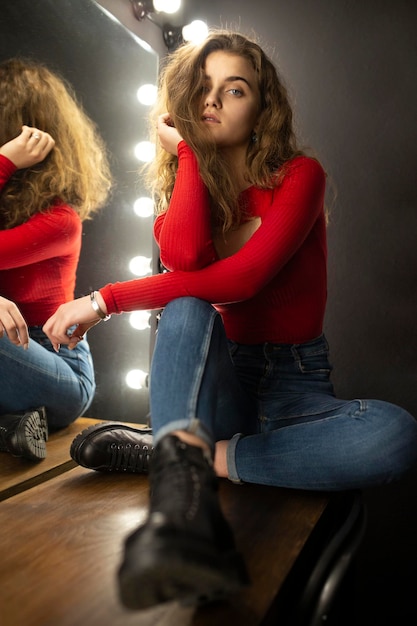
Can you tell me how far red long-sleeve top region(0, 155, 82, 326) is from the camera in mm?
1292

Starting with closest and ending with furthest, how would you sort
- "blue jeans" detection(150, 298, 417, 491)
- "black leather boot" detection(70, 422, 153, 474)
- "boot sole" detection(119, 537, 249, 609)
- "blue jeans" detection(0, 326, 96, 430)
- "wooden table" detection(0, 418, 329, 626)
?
"boot sole" detection(119, 537, 249, 609) → "wooden table" detection(0, 418, 329, 626) → "blue jeans" detection(150, 298, 417, 491) → "black leather boot" detection(70, 422, 153, 474) → "blue jeans" detection(0, 326, 96, 430)

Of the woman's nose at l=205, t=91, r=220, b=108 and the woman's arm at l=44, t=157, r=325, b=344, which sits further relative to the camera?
the woman's nose at l=205, t=91, r=220, b=108

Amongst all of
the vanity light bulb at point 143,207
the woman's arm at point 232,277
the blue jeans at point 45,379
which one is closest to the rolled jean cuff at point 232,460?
the woman's arm at point 232,277

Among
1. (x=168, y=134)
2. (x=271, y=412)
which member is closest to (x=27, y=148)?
(x=168, y=134)

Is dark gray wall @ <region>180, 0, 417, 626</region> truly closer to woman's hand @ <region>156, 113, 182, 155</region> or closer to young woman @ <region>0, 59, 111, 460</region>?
woman's hand @ <region>156, 113, 182, 155</region>

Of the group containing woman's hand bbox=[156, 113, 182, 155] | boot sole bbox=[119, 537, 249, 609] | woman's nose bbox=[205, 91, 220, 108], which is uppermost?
woman's nose bbox=[205, 91, 220, 108]

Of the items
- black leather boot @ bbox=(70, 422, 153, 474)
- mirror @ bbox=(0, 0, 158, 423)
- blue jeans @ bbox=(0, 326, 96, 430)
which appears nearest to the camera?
black leather boot @ bbox=(70, 422, 153, 474)

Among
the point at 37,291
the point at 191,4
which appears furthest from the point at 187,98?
the point at 191,4

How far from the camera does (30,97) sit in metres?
1.40

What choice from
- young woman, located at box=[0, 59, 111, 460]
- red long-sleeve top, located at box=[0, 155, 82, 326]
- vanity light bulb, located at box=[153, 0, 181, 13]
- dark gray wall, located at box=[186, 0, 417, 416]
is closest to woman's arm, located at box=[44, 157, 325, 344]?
young woman, located at box=[0, 59, 111, 460]

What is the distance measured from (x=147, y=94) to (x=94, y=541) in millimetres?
1495

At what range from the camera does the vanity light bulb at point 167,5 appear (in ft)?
5.88

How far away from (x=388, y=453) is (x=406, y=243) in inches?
34.1

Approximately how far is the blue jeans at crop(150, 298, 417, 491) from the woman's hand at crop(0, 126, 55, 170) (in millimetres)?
700
